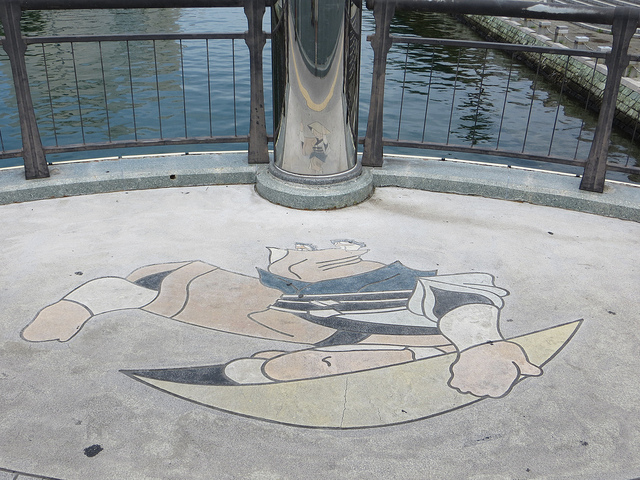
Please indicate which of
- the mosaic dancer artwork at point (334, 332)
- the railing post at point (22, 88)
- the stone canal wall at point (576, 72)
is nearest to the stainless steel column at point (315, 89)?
the mosaic dancer artwork at point (334, 332)

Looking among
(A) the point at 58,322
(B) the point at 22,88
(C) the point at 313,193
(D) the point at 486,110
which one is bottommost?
(D) the point at 486,110

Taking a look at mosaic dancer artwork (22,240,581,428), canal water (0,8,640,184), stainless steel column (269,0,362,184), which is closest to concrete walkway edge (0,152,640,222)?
stainless steel column (269,0,362,184)

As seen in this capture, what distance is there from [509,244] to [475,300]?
2.95 feet

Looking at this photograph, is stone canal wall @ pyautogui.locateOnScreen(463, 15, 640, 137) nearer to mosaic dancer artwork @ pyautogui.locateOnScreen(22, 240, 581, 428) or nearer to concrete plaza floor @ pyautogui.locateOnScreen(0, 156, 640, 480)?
concrete plaza floor @ pyautogui.locateOnScreen(0, 156, 640, 480)

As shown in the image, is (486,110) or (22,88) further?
(486,110)

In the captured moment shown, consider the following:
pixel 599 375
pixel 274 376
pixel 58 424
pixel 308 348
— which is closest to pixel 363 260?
pixel 308 348

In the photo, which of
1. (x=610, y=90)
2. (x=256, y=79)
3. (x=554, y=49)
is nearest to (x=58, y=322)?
(x=256, y=79)

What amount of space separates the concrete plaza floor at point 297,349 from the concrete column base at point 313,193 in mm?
95

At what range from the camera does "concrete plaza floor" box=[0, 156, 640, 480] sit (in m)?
2.49

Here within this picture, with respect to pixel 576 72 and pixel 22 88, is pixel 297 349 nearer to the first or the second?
pixel 22 88

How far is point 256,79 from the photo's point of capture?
5.02 metres

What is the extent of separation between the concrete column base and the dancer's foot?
6.20 feet

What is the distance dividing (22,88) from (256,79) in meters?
1.80

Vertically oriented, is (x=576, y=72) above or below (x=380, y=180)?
below
